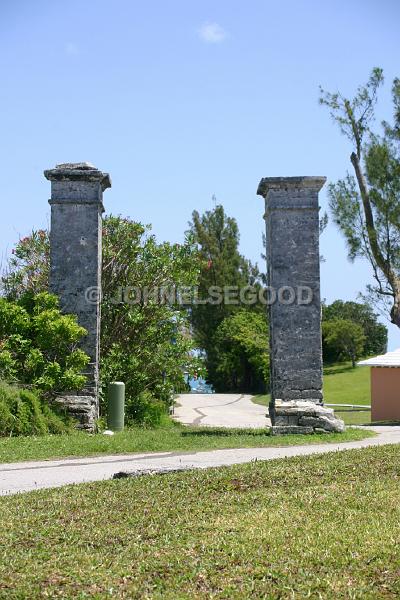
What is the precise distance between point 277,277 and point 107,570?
1008 cm

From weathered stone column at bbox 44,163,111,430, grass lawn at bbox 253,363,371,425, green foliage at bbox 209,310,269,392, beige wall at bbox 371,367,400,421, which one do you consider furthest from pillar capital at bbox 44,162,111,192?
green foliage at bbox 209,310,269,392

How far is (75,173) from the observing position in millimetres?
14508

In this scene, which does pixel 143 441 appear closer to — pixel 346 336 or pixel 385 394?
pixel 385 394

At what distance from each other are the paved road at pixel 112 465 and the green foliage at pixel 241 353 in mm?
26427

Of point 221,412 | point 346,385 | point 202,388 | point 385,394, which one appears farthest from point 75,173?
point 202,388

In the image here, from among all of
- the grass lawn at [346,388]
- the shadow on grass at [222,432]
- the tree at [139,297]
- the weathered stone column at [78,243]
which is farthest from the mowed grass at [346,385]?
the weathered stone column at [78,243]

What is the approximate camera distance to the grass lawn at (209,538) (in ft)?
15.4

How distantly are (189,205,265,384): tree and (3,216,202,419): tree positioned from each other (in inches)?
936

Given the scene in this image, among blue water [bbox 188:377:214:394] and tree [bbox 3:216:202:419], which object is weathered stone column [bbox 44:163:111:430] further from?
blue water [bbox 188:377:214:394]

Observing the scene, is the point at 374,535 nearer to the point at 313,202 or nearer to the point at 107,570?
the point at 107,570

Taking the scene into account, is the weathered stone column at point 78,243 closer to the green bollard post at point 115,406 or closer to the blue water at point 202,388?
the green bollard post at point 115,406

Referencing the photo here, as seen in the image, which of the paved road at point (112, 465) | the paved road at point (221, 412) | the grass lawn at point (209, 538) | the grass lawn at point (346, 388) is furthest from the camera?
the grass lawn at point (346, 388)

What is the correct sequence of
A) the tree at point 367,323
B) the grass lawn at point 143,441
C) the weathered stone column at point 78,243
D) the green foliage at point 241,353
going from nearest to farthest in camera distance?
1. the grass lawn at point 143,441
2. the weathered stone column at point 78,243
3. the green foliage at point 241,353
4. the tree at point 367,323

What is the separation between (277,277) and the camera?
14.5 metres
